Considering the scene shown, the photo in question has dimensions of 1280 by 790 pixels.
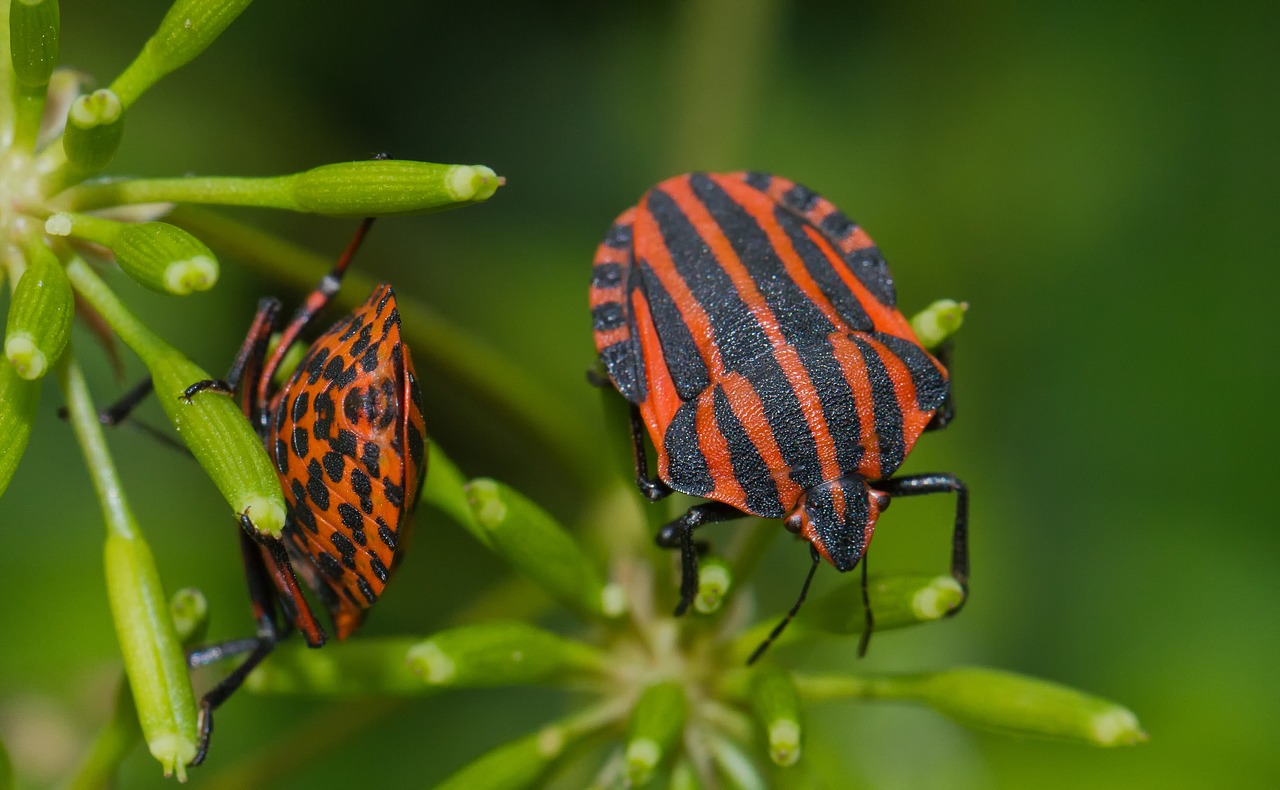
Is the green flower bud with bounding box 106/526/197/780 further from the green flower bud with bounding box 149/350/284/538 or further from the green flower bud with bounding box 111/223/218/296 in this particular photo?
the green flower bud with bounding box 111/223/218/296

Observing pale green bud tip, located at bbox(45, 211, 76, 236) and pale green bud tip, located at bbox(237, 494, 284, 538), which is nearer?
pale green bud tip, located at bbox(237, 494, 284, 538)

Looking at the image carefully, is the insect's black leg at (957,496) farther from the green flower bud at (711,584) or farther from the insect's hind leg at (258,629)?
the insect's hind leg at (258,629)

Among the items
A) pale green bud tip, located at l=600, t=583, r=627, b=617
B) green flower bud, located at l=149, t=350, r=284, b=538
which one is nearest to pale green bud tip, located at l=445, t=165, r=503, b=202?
green flower bud, located at l=149, t=350, r=284, b=538

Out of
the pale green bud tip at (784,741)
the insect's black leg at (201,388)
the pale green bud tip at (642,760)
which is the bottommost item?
the pale green bud tip at (642,760)

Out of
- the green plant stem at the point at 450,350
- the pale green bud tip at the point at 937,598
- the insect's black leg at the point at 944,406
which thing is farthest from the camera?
the insect's black leg at the point at 944,406

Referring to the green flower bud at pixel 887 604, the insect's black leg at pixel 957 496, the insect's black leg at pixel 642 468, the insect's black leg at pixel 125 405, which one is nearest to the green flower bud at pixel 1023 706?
the green flower bud at pixel 887 604

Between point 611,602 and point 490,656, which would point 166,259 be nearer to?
point 490,656

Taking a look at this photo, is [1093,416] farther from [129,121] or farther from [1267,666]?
[129,121]

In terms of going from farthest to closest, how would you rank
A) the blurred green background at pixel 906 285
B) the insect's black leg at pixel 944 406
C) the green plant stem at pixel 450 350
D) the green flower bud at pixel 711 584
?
1. the blurred green background at pixel 906 285
2. the insect's black leg at pixel 944 406
3. the green plant stem at pixel 450 350
4. the green flower bud at pixel 711 584
